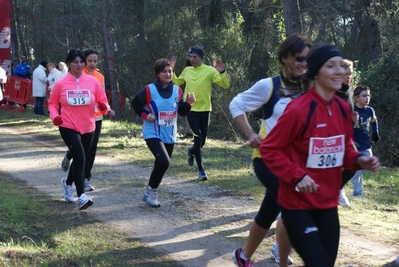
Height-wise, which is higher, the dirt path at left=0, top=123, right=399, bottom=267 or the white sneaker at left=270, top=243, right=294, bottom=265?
the white sneaker at left=270, top=243, right=294, bottom=265

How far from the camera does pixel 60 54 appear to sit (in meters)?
45.3

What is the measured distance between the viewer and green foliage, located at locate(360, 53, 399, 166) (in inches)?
611

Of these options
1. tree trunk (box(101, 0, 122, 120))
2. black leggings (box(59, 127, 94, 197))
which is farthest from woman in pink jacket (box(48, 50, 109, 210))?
tree trunk (box(101, 0, 122, 120))

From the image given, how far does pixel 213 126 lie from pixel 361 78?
6.04 meters

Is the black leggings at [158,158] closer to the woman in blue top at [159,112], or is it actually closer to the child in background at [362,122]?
the woman in blue top at [159,112]

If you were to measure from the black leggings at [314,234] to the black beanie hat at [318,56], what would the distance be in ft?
2.91

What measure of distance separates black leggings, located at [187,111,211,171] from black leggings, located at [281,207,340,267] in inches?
228

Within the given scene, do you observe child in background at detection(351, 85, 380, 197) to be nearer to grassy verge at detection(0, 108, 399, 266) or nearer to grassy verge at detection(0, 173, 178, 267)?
grassy verge at detection(0, 108, 399, 266)

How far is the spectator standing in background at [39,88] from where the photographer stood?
68.7ft

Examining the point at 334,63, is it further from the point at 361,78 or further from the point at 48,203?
the point at 361,78

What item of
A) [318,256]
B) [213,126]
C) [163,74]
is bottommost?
[213,126]

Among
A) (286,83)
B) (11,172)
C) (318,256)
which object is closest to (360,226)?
(286,83)

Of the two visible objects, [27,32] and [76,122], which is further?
[27,32]

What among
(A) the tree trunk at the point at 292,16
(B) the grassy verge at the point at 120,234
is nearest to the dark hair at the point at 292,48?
(B) the grassy verge at the point at 120,234
